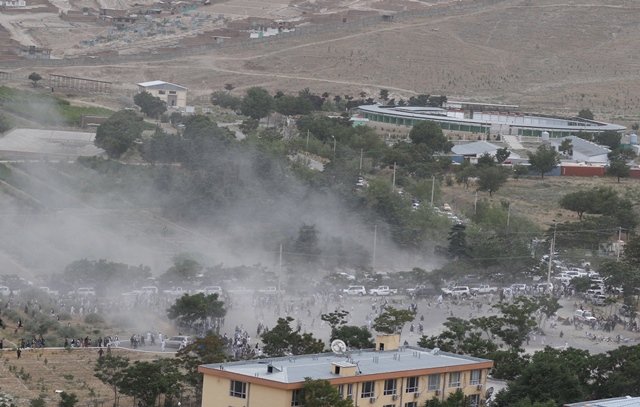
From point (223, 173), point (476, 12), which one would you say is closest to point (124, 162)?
point (223, 173)

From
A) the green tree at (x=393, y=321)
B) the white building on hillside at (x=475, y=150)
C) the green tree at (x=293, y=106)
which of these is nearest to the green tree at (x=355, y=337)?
the green tree at (x=393, y=321)

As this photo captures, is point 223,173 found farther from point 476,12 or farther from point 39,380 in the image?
point 476,12

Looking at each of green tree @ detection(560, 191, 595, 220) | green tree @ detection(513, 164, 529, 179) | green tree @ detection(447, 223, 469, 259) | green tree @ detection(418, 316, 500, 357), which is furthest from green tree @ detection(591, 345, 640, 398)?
green tree @ detection(513, 164, 529, 179)

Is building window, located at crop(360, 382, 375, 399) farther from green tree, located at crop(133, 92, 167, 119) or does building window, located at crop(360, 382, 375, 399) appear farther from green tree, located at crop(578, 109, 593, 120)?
green tree, located at crop(578, 109, 593, 120)

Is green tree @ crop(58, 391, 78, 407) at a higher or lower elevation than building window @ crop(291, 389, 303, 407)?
lower

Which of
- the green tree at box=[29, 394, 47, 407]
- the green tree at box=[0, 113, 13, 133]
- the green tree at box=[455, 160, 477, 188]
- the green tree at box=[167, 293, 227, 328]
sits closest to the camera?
the green tree at box=[29, 394, 47, 407]

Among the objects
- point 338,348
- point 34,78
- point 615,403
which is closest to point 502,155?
point 34,78
